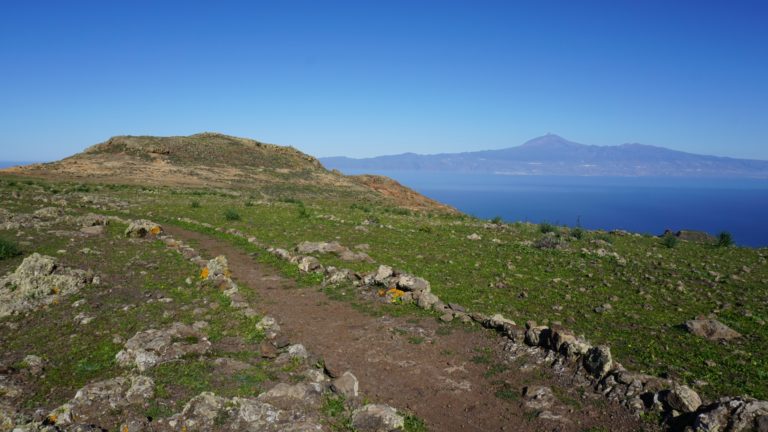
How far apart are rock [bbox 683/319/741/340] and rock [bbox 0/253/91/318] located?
61.1 feet

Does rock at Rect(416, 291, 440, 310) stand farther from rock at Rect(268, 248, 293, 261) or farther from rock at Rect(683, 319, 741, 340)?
rock at Rect(268, 248, 293, 261)

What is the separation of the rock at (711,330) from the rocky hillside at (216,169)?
44.0m

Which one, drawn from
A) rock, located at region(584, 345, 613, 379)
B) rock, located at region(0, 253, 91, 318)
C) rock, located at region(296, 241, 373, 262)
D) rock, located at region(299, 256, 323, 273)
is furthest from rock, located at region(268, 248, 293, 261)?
rock, located at region(584, 345, 613, 379)

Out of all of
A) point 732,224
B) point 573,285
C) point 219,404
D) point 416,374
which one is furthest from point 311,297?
point 732,224

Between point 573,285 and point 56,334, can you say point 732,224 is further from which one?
point 56,334

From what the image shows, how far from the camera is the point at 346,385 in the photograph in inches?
346

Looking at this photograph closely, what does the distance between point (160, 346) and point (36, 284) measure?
261 inches

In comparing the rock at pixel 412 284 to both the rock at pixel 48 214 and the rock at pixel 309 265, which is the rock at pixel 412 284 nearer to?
the rock at pixel 309 265

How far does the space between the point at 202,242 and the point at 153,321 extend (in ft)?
38.8

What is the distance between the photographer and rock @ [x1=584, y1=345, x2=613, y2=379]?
29.3 feet

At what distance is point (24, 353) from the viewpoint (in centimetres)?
989

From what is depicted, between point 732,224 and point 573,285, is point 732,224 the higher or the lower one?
the lower one

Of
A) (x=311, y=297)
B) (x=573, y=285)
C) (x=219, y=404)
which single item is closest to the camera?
(x=219, y=404)

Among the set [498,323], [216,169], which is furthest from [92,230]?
[216,169]
